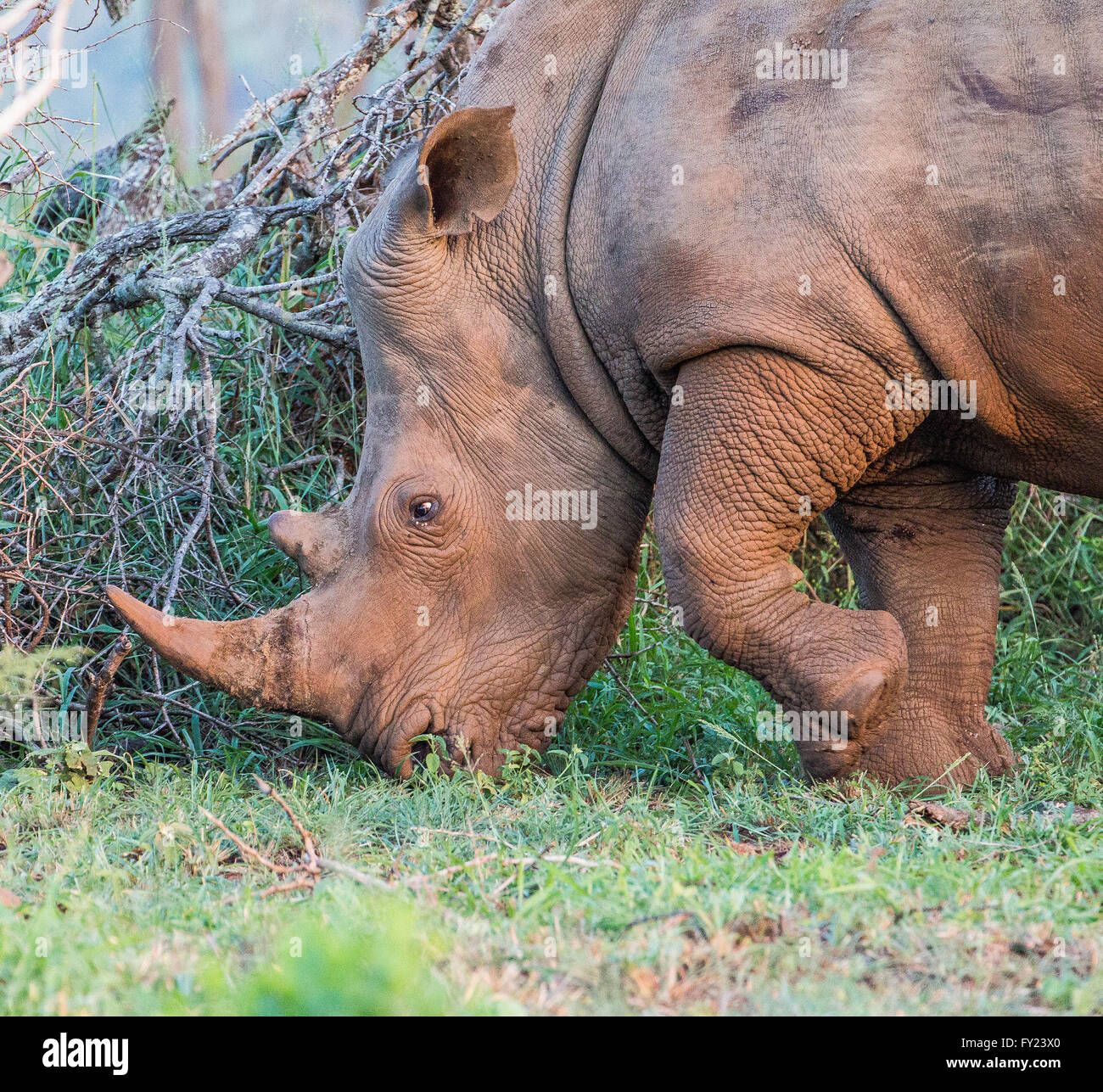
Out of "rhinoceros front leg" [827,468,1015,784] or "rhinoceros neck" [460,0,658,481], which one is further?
"rhinoceros front leg" [827,468,1015,784]

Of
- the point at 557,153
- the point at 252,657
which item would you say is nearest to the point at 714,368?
the point at 557,153

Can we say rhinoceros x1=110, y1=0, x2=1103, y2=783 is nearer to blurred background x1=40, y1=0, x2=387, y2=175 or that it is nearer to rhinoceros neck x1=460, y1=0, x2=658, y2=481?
rhinoceros neck x1=460, y1=0, x2=658, y2=481

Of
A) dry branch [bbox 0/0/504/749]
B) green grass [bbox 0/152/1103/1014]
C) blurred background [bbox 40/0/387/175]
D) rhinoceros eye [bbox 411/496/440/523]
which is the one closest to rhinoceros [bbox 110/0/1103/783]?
rhinoceros eye [bbox 411/496/440/523]

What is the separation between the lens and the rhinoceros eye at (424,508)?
416 centimetres

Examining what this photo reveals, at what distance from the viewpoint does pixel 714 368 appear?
3.81 meters

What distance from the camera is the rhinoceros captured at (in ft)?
11.9

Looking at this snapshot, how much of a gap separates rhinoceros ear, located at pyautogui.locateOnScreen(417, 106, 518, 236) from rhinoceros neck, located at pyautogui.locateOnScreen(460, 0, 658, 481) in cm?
14

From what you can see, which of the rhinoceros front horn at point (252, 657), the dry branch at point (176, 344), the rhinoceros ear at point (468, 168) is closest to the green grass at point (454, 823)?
the dry branch at point (176, 344)

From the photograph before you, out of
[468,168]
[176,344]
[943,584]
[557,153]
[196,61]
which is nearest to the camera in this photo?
[468,168]

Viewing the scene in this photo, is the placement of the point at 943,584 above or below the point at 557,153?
below

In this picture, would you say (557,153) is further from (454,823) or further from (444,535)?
(454,823)

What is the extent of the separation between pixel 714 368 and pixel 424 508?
94cm
